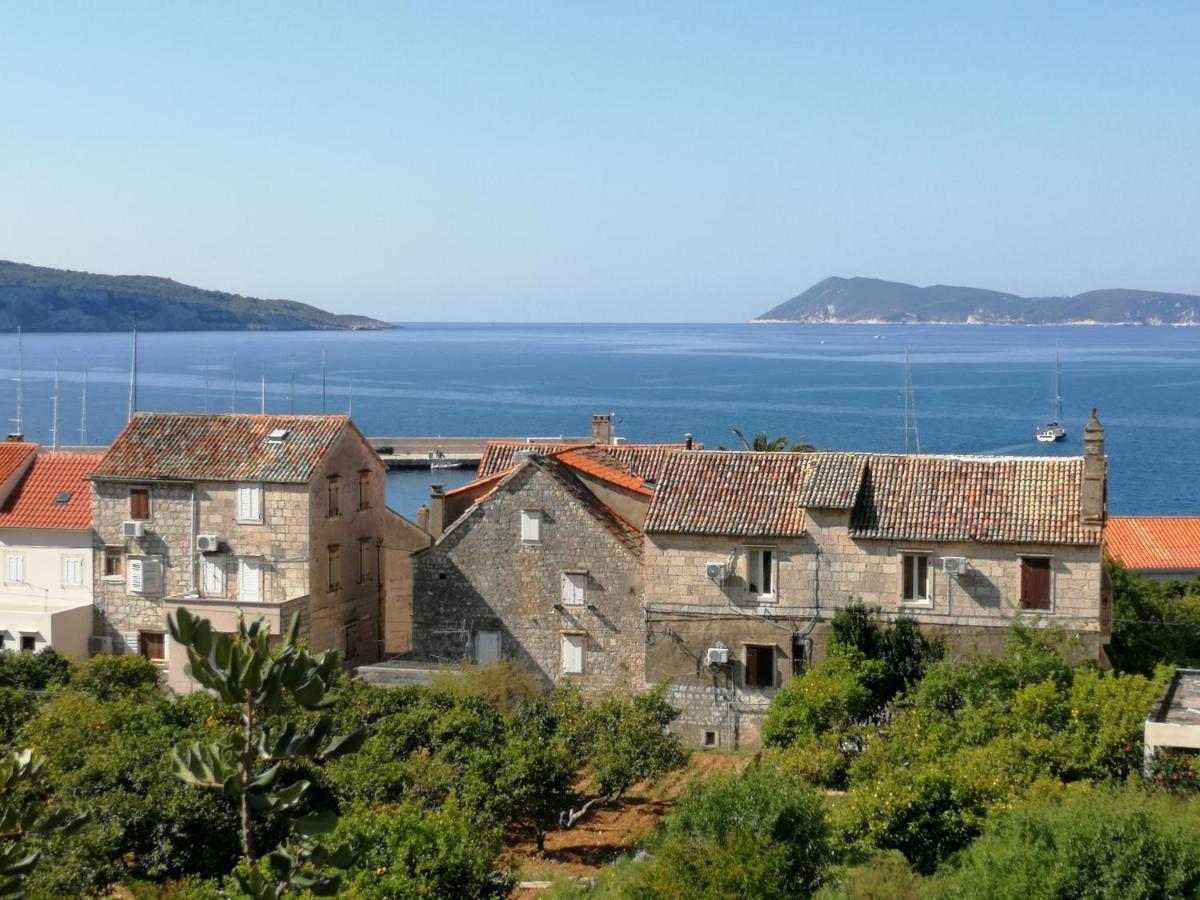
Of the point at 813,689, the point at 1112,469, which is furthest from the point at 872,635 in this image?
the point at 1112,469

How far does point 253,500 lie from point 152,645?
4.95 meters

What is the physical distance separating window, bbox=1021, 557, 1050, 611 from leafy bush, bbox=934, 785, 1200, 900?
1212 centimetres

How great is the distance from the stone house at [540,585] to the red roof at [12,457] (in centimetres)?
1398

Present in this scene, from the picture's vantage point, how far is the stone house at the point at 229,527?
40094 millimetres

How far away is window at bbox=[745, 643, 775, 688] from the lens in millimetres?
36375

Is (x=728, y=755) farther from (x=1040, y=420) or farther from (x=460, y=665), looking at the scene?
(x=1040, y=420)

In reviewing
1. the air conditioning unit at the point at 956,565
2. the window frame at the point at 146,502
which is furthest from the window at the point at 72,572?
the air conditioning unit at the point at 956,565

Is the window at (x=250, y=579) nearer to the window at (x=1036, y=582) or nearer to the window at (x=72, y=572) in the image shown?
the window at (x=72, y=572)

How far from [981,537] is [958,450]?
100 metres

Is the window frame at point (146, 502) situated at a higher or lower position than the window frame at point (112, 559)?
higher

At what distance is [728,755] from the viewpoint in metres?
35.6

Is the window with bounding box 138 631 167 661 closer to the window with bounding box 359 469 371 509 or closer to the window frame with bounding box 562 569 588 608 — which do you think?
the window with bounding box 359 469 371 509

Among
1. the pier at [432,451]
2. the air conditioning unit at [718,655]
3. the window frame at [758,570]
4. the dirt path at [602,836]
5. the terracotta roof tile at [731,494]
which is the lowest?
the dirt path at [602,836]

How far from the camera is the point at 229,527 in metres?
40.7
